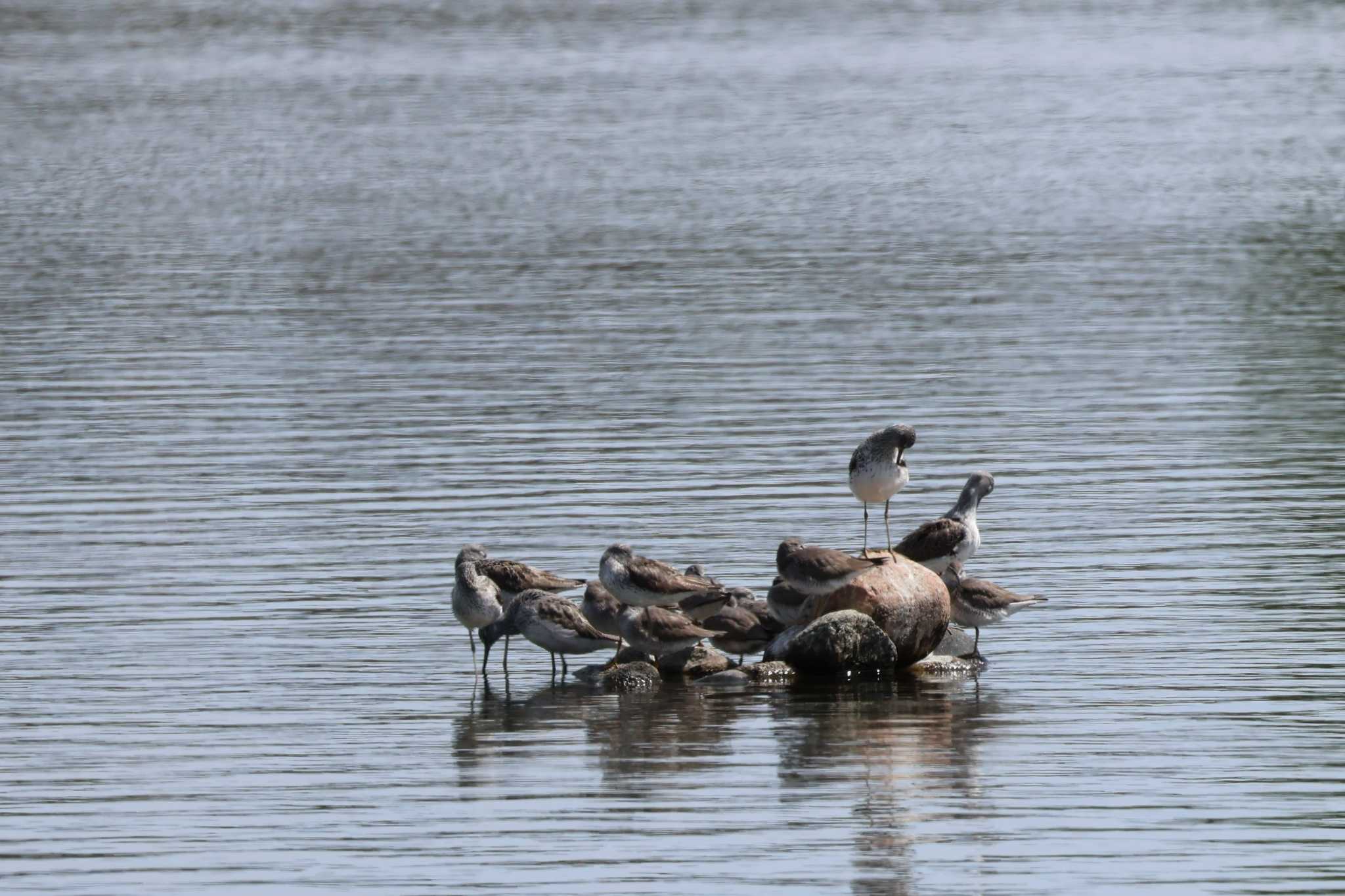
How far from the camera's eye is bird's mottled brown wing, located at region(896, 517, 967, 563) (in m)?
17.9

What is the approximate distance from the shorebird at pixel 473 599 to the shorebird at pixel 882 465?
2.86m

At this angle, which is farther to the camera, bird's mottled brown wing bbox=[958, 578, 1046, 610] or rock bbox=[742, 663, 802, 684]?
bird's mottled brown wing bbox=[958, 578, 1046, 610]

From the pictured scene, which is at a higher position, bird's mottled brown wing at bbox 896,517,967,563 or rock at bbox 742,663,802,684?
bird's mottled brown wing at bbox 896,517,967,563

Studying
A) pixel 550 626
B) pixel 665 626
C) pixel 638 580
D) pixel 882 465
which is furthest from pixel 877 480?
pixel 550 626

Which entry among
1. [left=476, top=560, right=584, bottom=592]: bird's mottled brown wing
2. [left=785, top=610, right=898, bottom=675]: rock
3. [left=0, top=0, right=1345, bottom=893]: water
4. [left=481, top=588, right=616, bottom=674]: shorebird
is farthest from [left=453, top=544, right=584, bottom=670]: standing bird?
[left=785, top=610, right=898, bottom=675]: rock

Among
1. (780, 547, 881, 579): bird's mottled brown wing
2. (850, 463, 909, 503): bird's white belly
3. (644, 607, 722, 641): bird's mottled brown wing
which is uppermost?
(850, 463, 909, 503): bird's white belly

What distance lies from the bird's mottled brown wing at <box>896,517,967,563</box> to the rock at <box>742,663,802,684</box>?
1.35 m

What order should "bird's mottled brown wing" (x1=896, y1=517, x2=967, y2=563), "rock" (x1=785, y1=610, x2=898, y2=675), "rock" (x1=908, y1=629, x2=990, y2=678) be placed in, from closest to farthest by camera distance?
1. "rock" (x1=785, y1=610, x2=898, y2=675)
2. "rock" (x1=908, y1=629, x2=990, y2=678)
3. "bird's mottled brown wing" (x1=896, y1=517, x2=967, y2=563)

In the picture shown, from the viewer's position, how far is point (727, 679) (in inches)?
685

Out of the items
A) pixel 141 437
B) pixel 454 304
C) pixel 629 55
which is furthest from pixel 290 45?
pixel 141 437

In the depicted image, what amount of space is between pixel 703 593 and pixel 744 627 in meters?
0.84

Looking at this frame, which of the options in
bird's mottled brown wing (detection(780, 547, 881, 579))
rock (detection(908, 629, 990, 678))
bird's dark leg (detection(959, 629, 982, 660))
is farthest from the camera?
bird's dark leg (detection(959, 629, 982, 660))

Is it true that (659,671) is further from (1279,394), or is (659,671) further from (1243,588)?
(1279,394)

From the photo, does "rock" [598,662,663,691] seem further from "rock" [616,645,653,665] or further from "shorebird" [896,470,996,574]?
"shorebird" [896,470,996,574]
